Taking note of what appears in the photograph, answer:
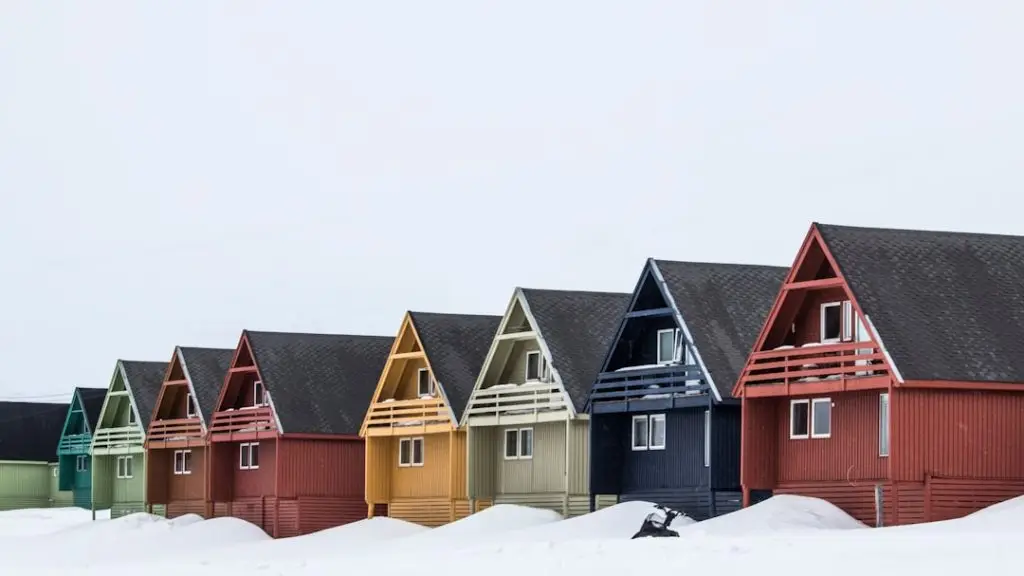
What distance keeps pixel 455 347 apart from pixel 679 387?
12320 millimetres

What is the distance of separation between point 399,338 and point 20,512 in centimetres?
3597

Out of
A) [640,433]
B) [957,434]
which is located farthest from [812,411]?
[640,433]

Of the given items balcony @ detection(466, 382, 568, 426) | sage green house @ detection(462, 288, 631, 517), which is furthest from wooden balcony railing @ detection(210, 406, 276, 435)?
balcony @ detection(466, 382, 568, 426)

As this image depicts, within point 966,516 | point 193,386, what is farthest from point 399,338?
point 966,516

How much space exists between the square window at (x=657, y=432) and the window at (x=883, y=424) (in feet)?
27.9

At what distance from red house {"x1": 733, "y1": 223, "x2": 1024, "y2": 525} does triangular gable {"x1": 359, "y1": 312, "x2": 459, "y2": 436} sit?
47.2ft

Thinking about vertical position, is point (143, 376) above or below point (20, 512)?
above

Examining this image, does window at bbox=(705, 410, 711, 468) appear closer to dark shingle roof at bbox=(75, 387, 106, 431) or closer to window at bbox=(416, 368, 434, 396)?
window at bbox=(416, 368, 434, 396)

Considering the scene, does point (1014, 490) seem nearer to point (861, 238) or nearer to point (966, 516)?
point (966, 516)

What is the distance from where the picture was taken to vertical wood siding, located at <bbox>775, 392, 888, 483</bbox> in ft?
151

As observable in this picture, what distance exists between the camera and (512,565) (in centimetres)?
3784

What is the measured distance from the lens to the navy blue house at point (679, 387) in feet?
164

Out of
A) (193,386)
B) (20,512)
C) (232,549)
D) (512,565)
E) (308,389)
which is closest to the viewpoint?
(512,565)

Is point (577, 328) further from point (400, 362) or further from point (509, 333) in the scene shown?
point (400, 362)
